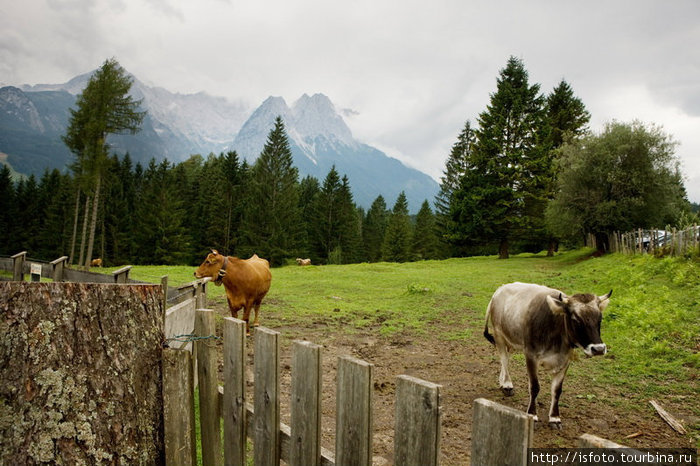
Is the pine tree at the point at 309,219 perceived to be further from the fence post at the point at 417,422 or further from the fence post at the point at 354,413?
the fence post at the point at 417,422

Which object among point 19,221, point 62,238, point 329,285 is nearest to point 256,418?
point 329,285

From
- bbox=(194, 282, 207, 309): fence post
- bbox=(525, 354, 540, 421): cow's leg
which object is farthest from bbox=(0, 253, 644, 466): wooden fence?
bbox=(525, 354, 540, 421): cow's leg

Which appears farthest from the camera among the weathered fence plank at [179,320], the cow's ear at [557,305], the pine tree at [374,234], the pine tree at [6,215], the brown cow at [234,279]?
the pine tree at [374,234]

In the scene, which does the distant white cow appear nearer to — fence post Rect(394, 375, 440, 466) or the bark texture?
fence post Rect(394, 375, 440, 466)

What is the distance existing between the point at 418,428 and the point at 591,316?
3577 mm

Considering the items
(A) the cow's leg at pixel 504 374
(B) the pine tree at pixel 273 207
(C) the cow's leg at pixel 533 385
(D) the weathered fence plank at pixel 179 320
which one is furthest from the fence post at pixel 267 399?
(B) the pine tree at pixel 273 207

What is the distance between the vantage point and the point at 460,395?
5379mm

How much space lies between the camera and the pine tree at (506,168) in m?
32.1

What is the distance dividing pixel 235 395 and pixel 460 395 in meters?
4.28

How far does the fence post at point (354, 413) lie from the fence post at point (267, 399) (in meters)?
0.42

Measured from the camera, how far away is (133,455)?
5.73 ft

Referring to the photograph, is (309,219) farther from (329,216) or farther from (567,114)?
(567,114)

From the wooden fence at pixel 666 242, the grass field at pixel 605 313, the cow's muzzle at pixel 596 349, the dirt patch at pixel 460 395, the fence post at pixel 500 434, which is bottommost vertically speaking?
the dirt patch at pixel 460 395

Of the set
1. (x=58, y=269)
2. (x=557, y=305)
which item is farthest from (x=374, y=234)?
(x=557, y=305)
